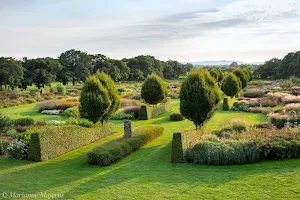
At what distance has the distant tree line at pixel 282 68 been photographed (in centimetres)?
7244

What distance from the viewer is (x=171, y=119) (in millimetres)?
24312

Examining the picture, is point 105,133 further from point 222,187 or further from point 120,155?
point 222,187

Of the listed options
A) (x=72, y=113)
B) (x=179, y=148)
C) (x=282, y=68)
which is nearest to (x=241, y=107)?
(x=72, y=113)

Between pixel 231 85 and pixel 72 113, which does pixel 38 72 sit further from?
pixel 231 85

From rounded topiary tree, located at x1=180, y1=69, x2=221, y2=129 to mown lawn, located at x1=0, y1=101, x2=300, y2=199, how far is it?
329cm

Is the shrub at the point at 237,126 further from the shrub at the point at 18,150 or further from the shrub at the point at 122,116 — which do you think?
the shrub at the point at 122,116

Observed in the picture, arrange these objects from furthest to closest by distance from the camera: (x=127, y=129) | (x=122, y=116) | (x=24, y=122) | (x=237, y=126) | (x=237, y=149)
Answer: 1. (x=122, y=116)
2. (x=24, y=122)
3. (x=237, y=126)
4. (x=127, y=129)
5. (x=237, y=149)

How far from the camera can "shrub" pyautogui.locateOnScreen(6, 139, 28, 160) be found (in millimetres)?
13531

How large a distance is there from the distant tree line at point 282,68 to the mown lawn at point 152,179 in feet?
228

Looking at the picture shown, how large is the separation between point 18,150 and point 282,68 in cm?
7667

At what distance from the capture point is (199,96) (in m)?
14.8

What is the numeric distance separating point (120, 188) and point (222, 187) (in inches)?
126

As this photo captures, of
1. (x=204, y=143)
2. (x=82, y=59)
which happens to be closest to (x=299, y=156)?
(x=204, y=143)

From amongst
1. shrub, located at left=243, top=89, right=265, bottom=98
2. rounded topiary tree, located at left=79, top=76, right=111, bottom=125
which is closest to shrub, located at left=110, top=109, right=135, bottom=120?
rounded topiary tree, located at left=79, top=76, right=111, bottom=125
